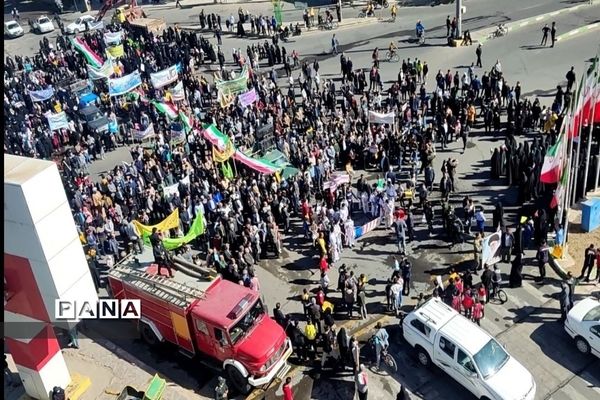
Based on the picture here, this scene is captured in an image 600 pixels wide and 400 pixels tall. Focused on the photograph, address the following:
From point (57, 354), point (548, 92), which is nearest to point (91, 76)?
point (57, 354)

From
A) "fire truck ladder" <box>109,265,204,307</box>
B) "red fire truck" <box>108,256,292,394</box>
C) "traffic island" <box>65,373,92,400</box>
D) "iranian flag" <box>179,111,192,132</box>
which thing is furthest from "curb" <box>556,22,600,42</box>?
"traffic island" <box>65,373,92,400</box>

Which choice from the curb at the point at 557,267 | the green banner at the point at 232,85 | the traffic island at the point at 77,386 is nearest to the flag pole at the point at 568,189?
the curb at the point at 557,267

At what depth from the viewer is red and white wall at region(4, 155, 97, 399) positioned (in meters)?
14.9

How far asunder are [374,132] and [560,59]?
1539 centimetres

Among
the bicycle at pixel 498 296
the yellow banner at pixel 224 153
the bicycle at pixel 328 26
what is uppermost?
the bicycle at pixel 328 26

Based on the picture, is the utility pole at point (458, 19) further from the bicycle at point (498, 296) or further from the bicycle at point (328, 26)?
the bicycle at point (498, 296)

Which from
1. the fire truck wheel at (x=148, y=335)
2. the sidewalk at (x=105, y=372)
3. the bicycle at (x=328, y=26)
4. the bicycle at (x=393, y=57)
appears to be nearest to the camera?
the sidewalk at (x=105, y=372)

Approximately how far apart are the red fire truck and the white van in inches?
154

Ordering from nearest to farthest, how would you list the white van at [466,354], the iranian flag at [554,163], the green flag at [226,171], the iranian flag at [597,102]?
1. the white van at [466,354]
2. the iranian flag at [554,163]
3. the iranian flag at [597,102]
4. the green flag at [226,171]

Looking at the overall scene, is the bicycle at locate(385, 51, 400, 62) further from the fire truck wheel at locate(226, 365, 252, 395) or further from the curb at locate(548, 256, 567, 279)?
the fire truck wheel at locate(226, 365, 252, 395)

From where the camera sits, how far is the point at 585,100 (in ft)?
73.0

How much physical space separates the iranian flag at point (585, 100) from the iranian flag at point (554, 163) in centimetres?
51

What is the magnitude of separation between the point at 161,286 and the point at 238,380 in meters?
3.72

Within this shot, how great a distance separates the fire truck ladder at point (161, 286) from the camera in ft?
62.7
